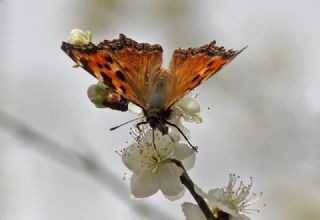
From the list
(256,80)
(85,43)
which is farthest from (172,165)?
(256,80)

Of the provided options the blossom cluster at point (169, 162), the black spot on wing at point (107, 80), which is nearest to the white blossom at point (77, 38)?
the blossom cluster at point (169, 162)

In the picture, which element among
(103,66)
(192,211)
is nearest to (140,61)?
(103,66)

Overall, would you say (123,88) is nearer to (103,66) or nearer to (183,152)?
(103,66)

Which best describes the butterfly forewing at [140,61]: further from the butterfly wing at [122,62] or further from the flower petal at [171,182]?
the flower petal at [171,182]

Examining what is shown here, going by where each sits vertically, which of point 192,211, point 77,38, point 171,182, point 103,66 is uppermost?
point 77,38

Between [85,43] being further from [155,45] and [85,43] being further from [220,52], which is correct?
[220,52]

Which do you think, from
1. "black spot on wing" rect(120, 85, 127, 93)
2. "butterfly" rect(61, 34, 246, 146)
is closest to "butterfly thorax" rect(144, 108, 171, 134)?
"butterfly" rect(61, 34, 246, 146)
